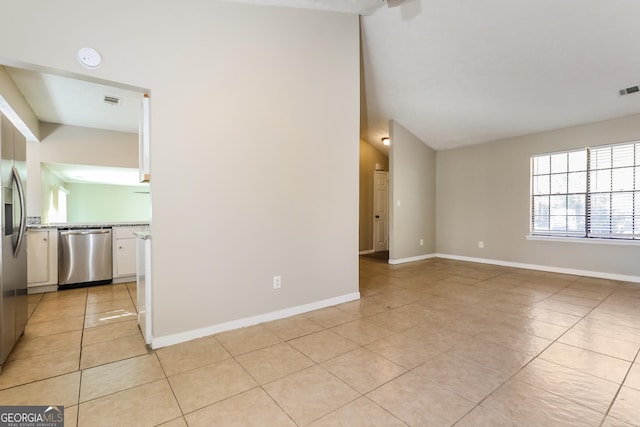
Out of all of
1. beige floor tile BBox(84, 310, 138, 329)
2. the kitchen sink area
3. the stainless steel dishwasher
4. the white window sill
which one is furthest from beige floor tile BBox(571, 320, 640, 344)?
the stainless steel dishwasher

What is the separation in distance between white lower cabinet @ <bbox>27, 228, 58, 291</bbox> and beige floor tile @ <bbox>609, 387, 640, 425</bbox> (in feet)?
18.5

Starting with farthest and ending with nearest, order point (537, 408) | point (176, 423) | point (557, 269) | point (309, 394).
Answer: point (557, 269) < point (309, 394) < point (537, 408) < point (176, 423)

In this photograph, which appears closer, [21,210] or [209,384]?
[209,384]

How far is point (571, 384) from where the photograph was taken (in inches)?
69.0

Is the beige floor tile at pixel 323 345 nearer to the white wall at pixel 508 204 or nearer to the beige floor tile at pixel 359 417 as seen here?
the beige floor tile at pixel 359 417

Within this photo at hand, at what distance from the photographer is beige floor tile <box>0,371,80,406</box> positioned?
5.24ft

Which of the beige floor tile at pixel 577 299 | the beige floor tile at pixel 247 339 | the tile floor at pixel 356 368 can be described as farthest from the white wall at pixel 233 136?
the beige floor tile at pixel 577 299

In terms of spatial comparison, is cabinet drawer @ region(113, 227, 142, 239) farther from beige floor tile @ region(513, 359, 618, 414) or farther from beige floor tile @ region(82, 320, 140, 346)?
beige floor tile @ region(513, 359, 618, 414)

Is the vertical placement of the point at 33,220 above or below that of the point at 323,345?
above

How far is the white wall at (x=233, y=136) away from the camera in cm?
210

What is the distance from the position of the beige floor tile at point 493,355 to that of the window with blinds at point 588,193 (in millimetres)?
3737

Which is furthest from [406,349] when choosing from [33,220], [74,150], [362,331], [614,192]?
[74,150]

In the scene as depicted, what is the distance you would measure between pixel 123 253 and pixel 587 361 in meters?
5.37

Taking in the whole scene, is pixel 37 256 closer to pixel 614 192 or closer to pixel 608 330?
pixel 608 330
